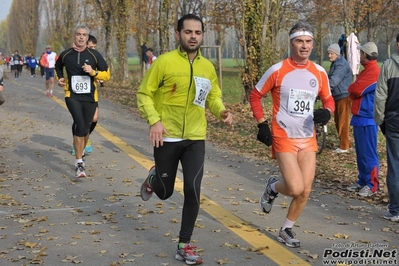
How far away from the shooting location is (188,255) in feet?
19.4

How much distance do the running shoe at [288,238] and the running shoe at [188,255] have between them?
95 centimetres

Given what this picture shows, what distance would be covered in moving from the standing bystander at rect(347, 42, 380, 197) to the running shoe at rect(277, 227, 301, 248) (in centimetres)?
291

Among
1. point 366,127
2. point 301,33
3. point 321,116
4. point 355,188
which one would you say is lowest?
point 355,188

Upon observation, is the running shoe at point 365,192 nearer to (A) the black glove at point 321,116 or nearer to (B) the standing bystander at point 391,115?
(B) the standing bystander at point 391,115

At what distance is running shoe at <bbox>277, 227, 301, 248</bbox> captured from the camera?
6.44 meters

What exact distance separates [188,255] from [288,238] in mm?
1093

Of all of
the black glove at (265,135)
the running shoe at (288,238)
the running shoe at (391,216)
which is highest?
the black glove at (265,135)

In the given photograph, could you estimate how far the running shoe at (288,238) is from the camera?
644 centimetres

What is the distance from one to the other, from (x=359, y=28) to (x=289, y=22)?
543 cm

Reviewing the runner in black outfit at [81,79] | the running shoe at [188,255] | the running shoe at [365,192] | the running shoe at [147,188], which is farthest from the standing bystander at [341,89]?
the running shoe at [188,255]

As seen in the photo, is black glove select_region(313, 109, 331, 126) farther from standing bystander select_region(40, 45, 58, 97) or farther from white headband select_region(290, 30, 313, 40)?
standing bystander select_region(40, 45, 58, 97)

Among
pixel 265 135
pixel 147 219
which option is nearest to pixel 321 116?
pixel 265 135

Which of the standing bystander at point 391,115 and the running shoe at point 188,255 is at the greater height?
the standing bystander at point 391,115

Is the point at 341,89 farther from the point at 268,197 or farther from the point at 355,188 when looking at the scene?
the point at 268,197
